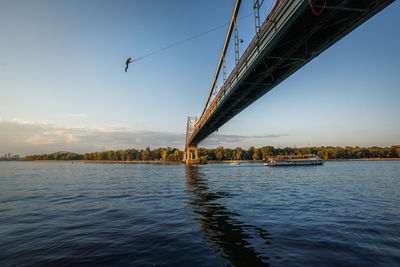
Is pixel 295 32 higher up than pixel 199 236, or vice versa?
pixel 295 32

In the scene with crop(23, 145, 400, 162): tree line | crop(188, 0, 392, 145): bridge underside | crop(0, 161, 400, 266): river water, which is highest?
crop(188, 0, 392, 145): bridge underside

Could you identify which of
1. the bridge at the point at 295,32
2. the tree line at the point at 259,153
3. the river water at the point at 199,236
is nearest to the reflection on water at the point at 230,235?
the river water at the point at 199,236

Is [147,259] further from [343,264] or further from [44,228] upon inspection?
[44,228]

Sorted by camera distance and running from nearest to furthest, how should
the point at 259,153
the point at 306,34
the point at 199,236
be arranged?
the point at 199,236 → the point at 306,34 → the point at 259,153

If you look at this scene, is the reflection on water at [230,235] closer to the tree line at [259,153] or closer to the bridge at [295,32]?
the bridge at [295,32]

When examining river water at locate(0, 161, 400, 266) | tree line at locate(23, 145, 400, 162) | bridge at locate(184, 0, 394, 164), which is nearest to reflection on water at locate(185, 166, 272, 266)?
river water at locate(0, 161, 400, 266)

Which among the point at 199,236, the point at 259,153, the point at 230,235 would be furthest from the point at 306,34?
the point at 259,153

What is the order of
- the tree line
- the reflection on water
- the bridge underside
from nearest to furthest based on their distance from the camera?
the reflection on water, the bridge underside, the tree line

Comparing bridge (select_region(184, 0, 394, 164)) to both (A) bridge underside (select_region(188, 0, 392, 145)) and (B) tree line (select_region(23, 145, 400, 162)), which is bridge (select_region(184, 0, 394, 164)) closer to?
(A) bridge underside (select_region(188, 0, 392, 145))

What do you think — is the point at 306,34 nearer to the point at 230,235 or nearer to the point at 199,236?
the point at 230,235

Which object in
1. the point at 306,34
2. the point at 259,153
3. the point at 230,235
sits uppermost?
the point at 306,34

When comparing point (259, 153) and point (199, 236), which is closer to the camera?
point (199, 236)

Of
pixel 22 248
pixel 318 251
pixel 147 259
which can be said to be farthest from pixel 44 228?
pixel 318 251

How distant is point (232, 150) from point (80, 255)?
635 ft
